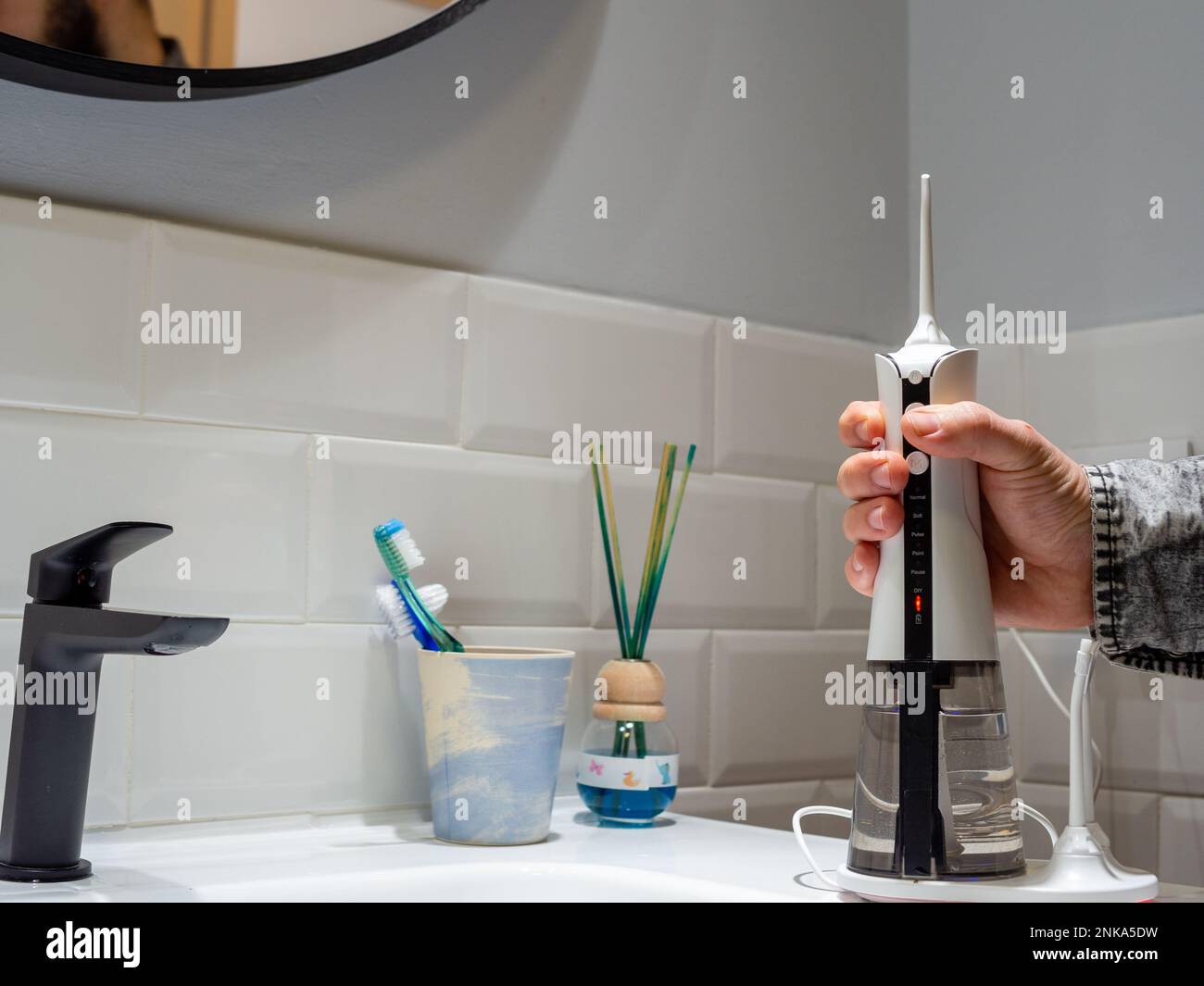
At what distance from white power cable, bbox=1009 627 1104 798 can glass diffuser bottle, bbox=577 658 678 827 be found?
0.37 m

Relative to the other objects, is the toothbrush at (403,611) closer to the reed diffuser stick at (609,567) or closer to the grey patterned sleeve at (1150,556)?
the reed diffuser stick at (609,567)

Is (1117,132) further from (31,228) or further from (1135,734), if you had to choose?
(31,228)

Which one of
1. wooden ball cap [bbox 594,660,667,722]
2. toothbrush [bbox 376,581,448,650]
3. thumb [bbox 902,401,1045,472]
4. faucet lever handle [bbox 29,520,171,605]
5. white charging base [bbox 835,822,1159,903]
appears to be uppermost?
thumb [bbox 902,401,1045,472]

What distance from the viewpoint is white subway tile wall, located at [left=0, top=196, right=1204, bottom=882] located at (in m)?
0.74

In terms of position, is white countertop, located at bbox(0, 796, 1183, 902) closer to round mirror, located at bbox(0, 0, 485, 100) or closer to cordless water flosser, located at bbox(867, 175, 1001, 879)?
cordless water flosser, located at bbox(867, 175, 1001, 879)

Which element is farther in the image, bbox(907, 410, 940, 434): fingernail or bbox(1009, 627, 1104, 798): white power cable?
bbox(1009, 627, 1104, 798): white power cable

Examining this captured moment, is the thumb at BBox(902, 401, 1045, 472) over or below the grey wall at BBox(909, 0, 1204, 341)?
below

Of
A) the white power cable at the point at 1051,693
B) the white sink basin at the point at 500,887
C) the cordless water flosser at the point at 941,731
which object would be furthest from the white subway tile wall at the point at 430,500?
the cordless water flosser at the point at 941,731

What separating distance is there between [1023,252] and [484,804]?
71cm

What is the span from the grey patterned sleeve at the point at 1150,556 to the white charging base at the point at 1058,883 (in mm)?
115

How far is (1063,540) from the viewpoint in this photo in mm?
685

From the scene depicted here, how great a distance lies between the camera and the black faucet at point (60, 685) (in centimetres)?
62

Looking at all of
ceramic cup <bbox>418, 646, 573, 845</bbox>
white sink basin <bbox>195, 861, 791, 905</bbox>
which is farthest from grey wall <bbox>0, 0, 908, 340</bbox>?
white sink basin <bbox>195, 861, 791, 905</bbox>

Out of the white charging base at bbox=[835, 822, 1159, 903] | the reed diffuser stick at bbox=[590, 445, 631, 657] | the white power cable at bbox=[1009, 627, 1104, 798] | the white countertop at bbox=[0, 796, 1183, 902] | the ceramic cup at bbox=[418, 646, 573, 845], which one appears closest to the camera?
the white charging base at bbox=[835, 822, 1159, 903]
